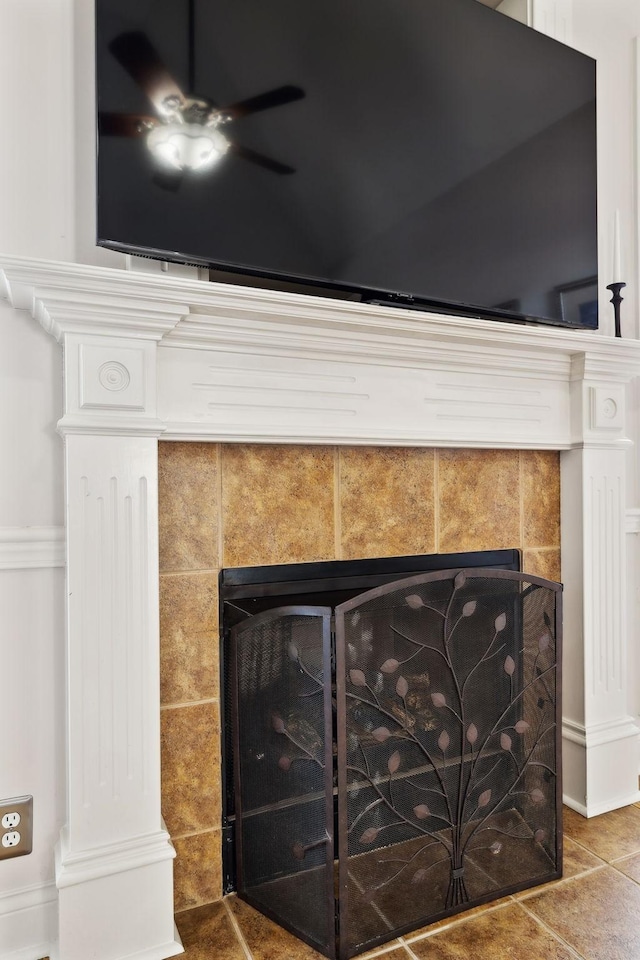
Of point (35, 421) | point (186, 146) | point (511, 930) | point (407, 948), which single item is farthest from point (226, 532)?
point (511, 930)

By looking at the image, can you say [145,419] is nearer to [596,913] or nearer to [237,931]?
[237,931]

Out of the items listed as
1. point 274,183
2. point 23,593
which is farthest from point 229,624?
point 274,183

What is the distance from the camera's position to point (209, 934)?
4.25 feet

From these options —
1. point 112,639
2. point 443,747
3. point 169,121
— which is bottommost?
point 443,747

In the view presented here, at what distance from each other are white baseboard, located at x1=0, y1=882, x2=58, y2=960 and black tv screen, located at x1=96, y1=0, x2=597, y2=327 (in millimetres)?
1375

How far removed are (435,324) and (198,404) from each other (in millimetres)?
612

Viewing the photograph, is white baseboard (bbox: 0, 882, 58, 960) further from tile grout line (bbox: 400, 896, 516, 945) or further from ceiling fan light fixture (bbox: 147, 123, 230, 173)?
ceiling fan light fixture (bbox: 147, 123, 230, 173)

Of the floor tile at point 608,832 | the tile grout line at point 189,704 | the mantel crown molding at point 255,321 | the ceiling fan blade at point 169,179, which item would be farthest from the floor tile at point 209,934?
the ceiling fan blade at point 169,179

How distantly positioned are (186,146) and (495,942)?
6.03 feet

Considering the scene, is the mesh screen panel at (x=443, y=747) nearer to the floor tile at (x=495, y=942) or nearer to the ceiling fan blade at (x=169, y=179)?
the floor tile at (x=495, y=942)

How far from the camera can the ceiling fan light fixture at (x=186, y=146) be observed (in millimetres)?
1245

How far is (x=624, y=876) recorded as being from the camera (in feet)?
4.93

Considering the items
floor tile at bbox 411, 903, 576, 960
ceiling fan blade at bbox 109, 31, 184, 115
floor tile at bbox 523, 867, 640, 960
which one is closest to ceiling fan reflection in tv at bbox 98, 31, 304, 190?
ceiling fan blade at bbox 109, 31, 184, 115

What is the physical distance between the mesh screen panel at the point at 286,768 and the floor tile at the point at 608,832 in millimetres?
839
